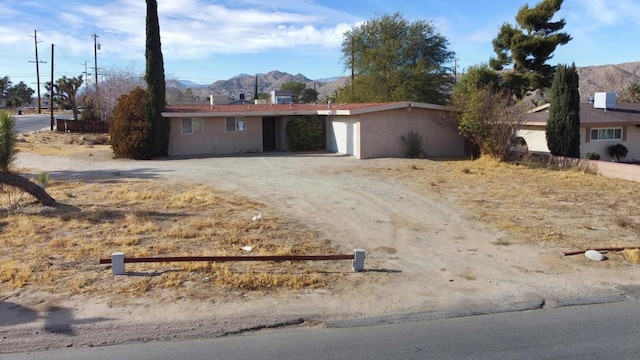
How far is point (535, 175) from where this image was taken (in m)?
21.2

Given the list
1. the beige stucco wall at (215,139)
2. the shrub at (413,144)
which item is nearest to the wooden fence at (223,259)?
the shrub at (413,144)

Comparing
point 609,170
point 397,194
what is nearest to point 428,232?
point 397,194

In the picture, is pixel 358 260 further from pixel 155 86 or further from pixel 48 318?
pixel 155 86

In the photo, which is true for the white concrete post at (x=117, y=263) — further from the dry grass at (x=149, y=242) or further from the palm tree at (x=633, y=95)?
the palm tree at (x=633, y=95)

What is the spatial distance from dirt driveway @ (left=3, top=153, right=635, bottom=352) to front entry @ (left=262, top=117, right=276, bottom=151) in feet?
50.7

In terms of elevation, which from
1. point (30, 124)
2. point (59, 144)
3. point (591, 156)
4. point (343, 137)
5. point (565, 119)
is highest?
point (30, 124)

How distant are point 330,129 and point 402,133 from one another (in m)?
5.19

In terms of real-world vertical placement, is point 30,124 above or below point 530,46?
below

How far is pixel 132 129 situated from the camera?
93.4 feet

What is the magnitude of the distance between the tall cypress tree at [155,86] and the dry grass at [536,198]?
12.3 meters

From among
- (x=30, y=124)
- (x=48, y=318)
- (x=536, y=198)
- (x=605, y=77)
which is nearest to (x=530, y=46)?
(x=536, y=198)

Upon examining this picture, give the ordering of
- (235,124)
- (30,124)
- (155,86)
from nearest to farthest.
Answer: (155,86), (235,124), (30,124)

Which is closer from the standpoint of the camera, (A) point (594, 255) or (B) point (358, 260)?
(B) point (358, 260)

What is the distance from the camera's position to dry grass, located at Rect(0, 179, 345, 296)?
7.60 meters
